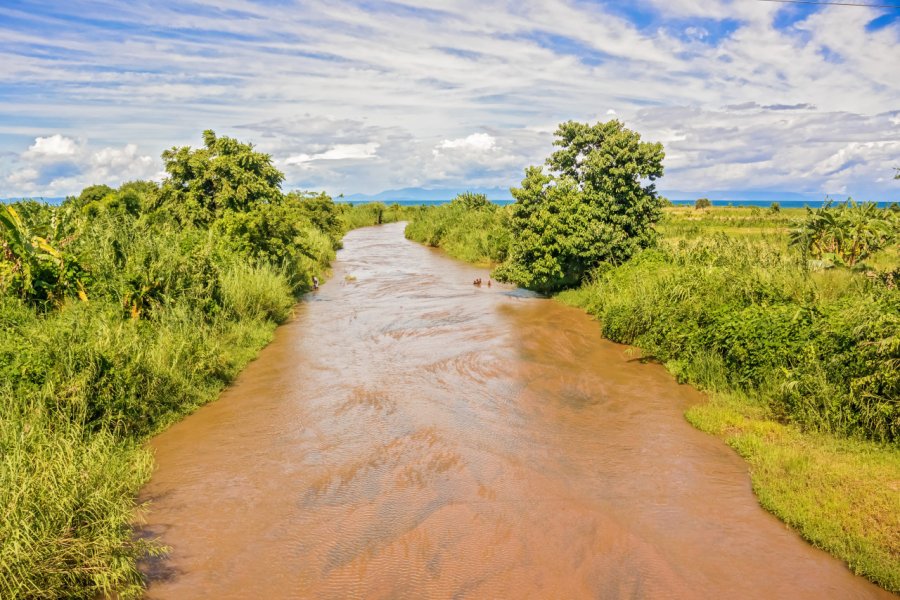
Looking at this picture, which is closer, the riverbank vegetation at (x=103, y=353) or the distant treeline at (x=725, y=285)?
the riverbank vegetation at (x=103, y=353)

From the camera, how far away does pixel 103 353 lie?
8.36 meters

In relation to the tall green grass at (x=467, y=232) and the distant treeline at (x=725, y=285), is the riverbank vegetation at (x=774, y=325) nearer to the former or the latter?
the distant treeline at (x=725, y=285)

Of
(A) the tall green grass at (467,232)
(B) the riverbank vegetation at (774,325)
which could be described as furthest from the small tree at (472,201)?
(B) the riverbank vegetation at (774,325)

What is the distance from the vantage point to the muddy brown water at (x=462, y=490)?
5.79 metres

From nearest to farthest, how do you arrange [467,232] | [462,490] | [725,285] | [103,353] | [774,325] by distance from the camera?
1. [462,490]
2. [103,353]
3. [774,325]
4. [725,285]
5. [467,232]

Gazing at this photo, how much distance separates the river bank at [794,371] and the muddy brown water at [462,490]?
0.34m

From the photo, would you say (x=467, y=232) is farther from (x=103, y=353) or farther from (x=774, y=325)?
(x=103, y=353)

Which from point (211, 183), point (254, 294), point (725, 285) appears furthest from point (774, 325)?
point (211, 183)

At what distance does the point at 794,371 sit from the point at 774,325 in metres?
1.11

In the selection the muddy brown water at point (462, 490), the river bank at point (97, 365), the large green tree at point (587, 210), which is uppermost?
the large green tree at point (587, 210)

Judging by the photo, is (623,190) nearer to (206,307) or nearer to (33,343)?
(206,307)

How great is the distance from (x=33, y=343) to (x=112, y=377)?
1111mm

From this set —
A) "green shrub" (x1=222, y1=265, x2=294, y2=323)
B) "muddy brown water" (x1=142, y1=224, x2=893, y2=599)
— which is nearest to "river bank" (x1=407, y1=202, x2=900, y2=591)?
"muddy brown water" (x1=142, y1=224, x2=893, y2=599)

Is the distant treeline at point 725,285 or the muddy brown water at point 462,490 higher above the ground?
the distant treeline at point 725,285
